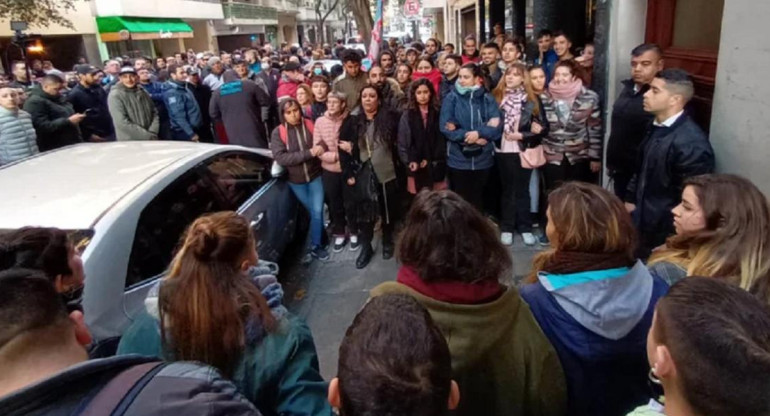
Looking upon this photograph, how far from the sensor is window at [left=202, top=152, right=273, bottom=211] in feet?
12.7

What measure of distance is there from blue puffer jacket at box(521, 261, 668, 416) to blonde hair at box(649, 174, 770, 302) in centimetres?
29

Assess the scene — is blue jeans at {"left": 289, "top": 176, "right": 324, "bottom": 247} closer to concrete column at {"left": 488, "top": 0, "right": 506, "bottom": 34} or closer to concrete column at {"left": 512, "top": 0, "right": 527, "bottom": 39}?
concrete column at {"left": 512, "top": 0, "right": 527, "bottom": 39}

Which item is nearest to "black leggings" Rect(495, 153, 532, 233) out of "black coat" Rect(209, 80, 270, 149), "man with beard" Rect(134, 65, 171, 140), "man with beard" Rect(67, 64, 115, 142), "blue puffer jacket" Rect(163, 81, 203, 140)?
"black coat" Rect(209, 80, 270, 149)

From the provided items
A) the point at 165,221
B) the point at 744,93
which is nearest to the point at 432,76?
the point at 744,93

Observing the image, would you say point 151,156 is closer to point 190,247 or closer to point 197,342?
point 190,247

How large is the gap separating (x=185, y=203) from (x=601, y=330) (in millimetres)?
2609

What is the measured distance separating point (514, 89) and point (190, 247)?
143 inches

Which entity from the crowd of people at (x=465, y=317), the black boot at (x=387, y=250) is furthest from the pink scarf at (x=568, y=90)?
the crowd of people at (x=465, y=317)

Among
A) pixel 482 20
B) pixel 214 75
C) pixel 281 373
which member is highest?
pixel 482 20

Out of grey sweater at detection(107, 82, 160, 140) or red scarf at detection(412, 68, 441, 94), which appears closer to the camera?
grey sweater at detection(107, 82, 160, 140)

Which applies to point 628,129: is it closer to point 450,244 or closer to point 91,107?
point 450,244

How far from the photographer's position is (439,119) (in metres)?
4.82

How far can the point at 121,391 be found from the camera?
38.7 inches

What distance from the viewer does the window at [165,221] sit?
2789 mm
